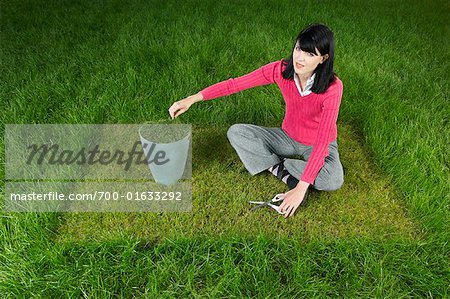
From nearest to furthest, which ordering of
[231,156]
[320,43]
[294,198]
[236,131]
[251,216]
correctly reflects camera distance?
1. [320,43]
2. [294,198]
3. [251,216]
4. [236,131]
5. [231,156]

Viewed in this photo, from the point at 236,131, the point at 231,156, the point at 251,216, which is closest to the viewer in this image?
the point at 251,216

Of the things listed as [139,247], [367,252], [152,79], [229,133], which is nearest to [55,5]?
[152,79]

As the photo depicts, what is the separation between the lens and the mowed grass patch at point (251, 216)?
1564mm

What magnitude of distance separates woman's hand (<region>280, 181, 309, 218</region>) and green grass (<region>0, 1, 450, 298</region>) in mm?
83

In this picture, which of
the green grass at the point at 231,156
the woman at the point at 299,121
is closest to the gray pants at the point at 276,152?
the woman at the point at 299,121

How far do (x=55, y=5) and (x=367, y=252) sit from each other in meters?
3.58

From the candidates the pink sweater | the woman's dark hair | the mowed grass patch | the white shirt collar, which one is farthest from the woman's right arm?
the mowed grass patch

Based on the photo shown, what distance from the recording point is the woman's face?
1403 mm

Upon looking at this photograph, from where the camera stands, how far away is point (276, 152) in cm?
184

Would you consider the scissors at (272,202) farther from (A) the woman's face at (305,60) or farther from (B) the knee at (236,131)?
(A) the woman's face at (305,60)

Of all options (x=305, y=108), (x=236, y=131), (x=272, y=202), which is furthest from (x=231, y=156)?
(x=305, y=108)

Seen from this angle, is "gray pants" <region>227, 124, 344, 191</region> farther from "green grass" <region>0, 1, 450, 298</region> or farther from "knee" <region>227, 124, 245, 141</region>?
"green grass" <region>0, 1, 450, 298</region>

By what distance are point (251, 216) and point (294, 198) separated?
21cm

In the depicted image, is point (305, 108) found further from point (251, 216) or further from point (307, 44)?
point (251, 216)
